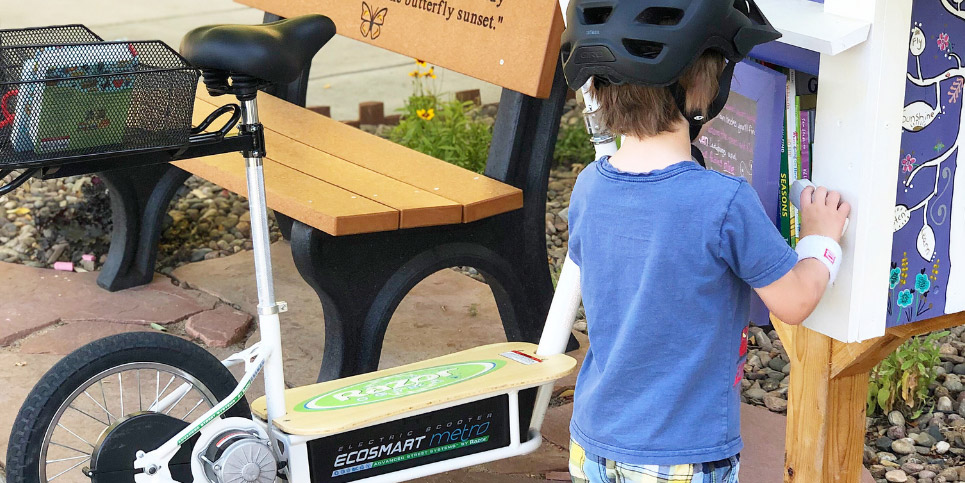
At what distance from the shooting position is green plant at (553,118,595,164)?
15.0ft

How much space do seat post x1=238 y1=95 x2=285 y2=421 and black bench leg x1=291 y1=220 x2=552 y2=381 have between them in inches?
15.1

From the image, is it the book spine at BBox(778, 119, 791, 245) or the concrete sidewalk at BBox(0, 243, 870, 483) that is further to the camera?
the concrete sidewalk at BBox(0, 243, 870, 483)

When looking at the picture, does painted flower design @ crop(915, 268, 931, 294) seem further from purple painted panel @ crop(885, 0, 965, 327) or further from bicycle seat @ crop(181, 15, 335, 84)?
bicycle seat @ crop(181, 15, 335, 84)

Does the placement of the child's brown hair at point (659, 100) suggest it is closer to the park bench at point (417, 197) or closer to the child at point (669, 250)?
the child at point (669, 250)

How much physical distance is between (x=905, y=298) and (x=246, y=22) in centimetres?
612

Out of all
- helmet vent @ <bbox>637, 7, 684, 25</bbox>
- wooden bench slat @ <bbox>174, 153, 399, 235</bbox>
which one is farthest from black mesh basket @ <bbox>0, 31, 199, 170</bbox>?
helmet vent @ <bbox>637, 7, 684, 25</bbox>

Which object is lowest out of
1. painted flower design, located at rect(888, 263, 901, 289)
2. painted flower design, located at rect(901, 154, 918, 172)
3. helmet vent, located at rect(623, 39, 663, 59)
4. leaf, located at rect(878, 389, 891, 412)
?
leaf, located at rect(878, 389, 891, 412)

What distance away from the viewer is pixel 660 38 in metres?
1.48

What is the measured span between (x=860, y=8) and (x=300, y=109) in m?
2.09

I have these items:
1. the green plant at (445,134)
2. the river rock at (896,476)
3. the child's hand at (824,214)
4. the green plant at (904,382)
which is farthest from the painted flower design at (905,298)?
the green plant at (445,134)

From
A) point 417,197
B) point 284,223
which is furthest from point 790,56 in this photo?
point 284,223

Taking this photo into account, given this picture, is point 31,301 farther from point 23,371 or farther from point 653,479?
point 653,479

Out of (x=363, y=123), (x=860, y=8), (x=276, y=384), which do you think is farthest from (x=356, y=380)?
(x=363, y=123)

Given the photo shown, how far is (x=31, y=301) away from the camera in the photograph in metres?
3.50
